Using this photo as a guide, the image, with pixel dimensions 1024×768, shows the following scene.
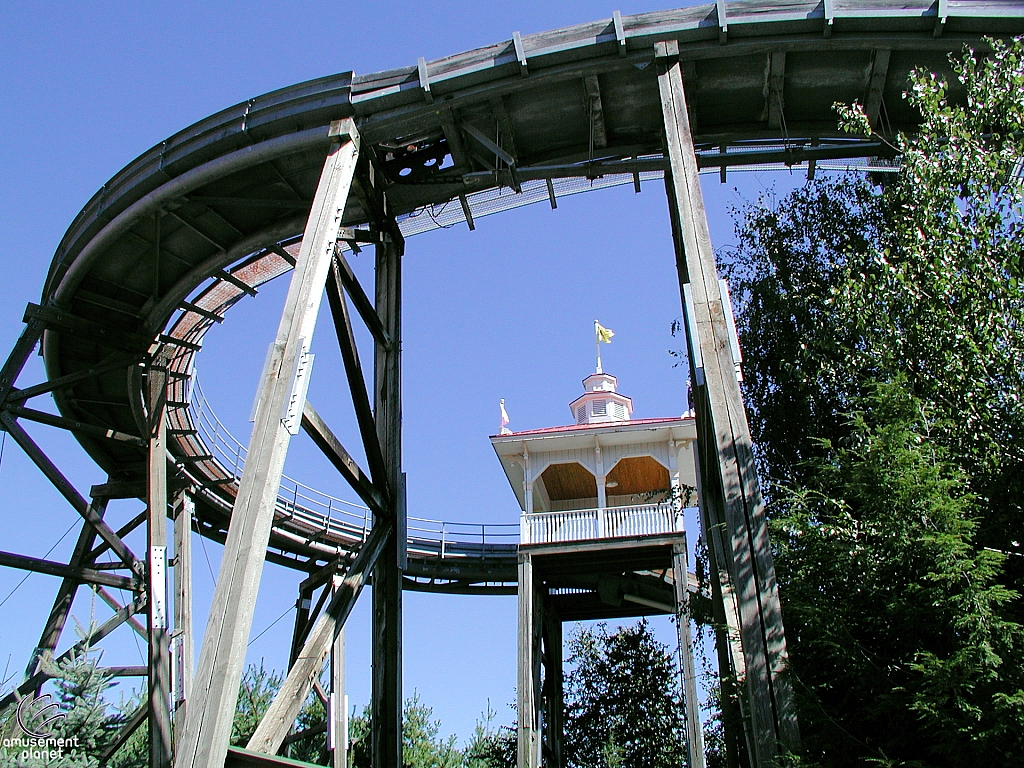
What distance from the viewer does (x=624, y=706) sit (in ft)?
70.8

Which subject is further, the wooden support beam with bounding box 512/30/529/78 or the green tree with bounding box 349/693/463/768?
the green tree with bounding box 349/693/463/768

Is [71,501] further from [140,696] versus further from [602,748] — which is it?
[602,748]

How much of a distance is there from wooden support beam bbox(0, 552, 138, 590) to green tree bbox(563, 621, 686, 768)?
12.0 m

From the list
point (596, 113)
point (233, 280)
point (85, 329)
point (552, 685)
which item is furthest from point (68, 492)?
point (552, 685)

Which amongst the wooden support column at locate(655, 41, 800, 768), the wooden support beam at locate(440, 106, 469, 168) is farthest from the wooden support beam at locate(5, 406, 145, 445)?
the wooden support column at locate(655, 41, 800, 768)

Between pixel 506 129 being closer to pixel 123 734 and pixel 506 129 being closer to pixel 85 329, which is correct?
pixel 85 329

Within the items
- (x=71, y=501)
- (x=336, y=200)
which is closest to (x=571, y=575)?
(x=71, y=501)

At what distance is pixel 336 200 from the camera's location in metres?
8.31

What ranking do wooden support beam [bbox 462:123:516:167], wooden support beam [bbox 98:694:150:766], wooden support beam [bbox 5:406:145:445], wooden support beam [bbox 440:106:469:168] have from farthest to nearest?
1. wooden support beam [bbox 5:406:145:445]
2. wooden support beam [bbox 98:694:150:766]
3. wooden support beam [bbox 462:123:516:167]
4. wooden support beam [bbox 440:106:469:168]

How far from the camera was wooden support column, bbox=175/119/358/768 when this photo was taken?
19.7ft

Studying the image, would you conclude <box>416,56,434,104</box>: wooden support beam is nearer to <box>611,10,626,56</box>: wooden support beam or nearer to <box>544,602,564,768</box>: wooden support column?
<box>611,10,626,56</box>: wooden support beam

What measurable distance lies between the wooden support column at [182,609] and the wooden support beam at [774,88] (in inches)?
384

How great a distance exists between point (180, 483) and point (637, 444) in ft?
30.1

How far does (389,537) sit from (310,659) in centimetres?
187
